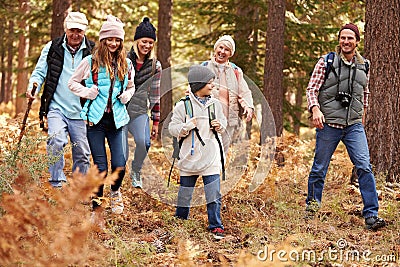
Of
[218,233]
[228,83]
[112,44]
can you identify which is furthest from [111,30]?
[218,233]

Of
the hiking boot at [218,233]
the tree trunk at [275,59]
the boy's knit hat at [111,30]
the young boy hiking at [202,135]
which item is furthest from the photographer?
the tree trunk at [275,59]

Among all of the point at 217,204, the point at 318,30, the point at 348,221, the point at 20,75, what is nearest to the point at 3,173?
the point at 217,204

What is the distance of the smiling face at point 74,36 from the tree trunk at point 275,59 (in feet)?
17.7

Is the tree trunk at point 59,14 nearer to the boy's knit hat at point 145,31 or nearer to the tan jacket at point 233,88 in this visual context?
the boy's knit hat at point 145,31

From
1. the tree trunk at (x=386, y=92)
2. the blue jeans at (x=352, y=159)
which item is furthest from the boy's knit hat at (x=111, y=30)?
the tree trunk at (x=386, y=92)

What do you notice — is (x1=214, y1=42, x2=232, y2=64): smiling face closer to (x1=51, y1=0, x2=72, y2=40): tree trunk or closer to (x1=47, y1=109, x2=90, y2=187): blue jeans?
(x1=47, y1=109, x2=90, y2=187): blue jeans

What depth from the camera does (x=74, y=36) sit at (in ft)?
25.8

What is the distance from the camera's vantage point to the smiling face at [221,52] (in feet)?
27.5

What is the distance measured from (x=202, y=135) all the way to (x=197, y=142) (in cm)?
10

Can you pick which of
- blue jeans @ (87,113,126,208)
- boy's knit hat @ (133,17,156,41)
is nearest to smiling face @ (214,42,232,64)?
boy's knit hat @ (133,17,156,41)

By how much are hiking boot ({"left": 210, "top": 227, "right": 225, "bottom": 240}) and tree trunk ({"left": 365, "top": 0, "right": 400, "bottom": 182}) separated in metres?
3.62

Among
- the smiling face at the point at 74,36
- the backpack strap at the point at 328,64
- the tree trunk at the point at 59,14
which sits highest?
the tree trunk at the point at 59,14

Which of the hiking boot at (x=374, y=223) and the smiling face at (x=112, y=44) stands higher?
the smiling face at (x=112, y=44)

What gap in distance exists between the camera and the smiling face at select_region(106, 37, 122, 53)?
23.6 ft
